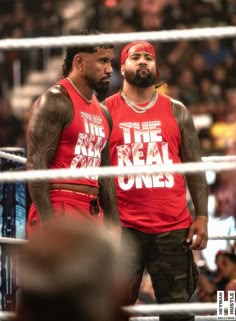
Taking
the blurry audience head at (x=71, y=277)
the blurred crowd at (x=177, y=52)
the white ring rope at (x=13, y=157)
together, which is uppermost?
the blurred crowd at (x=177, y=52)

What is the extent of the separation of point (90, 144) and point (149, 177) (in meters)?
0.49

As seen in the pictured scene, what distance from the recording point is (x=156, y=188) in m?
3.49

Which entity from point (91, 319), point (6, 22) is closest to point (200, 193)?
point (91, 319)

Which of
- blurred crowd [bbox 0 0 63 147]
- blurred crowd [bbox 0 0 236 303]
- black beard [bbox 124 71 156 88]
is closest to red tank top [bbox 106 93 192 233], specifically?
black beard [bbox 124 71 156 88]

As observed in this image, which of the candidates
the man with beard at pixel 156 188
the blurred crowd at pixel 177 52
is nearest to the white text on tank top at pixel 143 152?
the man with beard at pixel 156 188

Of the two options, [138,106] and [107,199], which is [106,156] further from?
[138,106]

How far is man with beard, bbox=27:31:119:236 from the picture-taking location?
296 cm

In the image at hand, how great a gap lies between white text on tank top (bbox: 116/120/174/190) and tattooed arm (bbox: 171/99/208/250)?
0.08 metres

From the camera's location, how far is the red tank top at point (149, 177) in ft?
11.4

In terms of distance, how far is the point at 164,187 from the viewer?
3496 mm

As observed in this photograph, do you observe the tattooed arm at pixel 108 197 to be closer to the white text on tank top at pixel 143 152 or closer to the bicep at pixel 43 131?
the white text on tank top at pixel 143 152

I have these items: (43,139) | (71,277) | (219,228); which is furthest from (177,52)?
(71,277)

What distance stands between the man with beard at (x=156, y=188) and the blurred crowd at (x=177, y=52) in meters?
2.76

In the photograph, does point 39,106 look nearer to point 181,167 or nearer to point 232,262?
point 181,167
